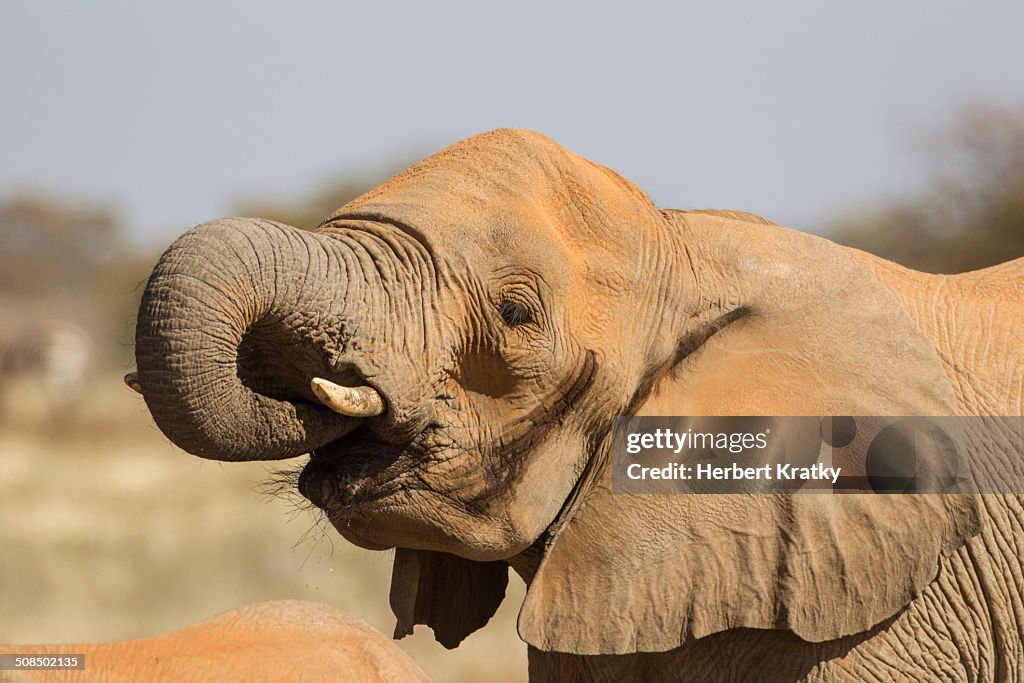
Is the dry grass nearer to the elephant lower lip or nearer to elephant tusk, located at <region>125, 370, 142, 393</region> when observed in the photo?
the elephant lower lip

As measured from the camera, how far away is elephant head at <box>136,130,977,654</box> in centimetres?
301

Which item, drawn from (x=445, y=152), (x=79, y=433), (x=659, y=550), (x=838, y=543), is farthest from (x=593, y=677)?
(x=79, y=433)

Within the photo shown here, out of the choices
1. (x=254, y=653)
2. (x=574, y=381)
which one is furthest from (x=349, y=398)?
(x=254, y=653)

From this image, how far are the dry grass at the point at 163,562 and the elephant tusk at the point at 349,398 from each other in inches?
168

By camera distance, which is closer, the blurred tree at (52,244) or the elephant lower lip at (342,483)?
the elephant lower lip at (342,483)

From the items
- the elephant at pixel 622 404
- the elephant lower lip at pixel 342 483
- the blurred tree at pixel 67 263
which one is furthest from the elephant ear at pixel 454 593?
the blurred tree at pixel 67 263

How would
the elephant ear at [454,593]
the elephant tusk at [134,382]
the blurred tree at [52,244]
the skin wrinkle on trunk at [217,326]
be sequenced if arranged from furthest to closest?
the blurred tree at [52,244] < the elephant ear at [454,593] < the elephant tusk at [134,382] < the skin wrinkle on trunk at [217,326]

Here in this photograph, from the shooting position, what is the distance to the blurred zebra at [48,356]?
19.0m

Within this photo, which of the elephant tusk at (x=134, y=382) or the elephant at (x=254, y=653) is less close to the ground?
the elephant tusk at (x=134, y=382)

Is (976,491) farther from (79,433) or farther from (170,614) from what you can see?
(79,433)

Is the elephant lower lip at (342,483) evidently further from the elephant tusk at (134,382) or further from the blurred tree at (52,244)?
the blurred tree at (52,244)

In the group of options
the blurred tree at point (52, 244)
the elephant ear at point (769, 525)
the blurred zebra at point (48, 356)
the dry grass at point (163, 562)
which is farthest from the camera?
the blurred tree at point (52, 244)

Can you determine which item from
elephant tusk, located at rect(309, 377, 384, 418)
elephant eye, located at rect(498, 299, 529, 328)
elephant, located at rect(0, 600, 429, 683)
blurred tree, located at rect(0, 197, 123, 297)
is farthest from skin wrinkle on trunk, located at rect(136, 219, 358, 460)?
blurred tree, located at rect(0, 197, 123, 297)

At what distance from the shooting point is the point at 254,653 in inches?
208
